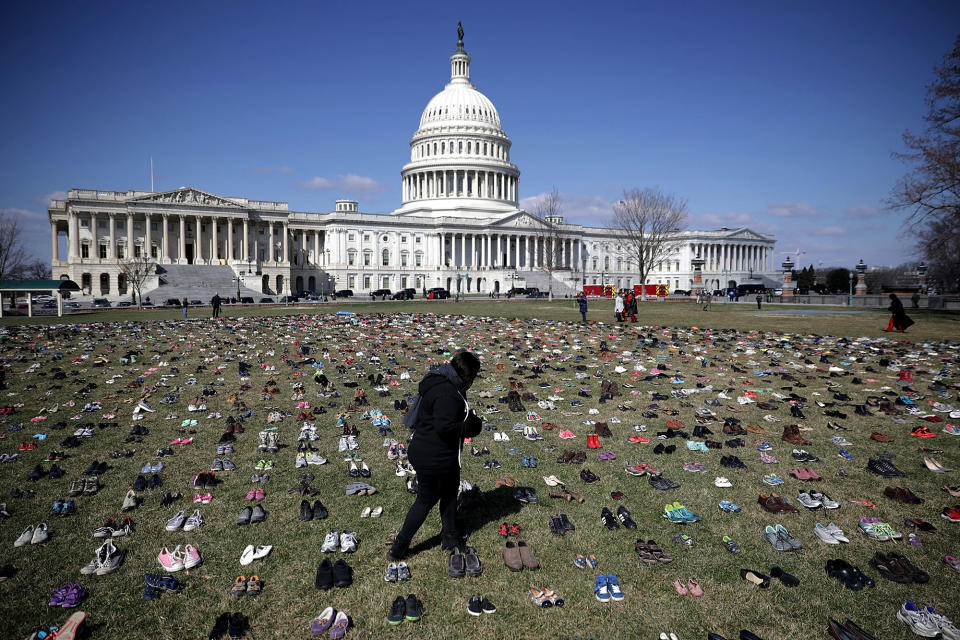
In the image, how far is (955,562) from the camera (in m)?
5.24

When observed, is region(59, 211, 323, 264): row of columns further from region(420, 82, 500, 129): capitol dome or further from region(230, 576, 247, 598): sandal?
region(230, 576, 247, 598): sandal

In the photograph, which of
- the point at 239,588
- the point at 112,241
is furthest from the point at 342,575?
the point at 112,241

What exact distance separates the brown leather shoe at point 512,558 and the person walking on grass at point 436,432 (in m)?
0.58

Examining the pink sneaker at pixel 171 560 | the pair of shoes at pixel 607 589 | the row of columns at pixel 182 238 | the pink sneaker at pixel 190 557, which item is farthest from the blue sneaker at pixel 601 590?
the row of columns at pixel 182 238

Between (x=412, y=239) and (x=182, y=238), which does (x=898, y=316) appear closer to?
(x=412, y=239)

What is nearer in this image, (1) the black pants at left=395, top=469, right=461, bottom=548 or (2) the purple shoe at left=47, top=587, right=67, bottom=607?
(2) the purple shoe at left=47, top=587, right=67, bottom=607

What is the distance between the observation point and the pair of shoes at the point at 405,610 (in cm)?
454

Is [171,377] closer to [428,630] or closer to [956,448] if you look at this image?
[428,630]

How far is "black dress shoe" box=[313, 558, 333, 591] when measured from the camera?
16.4 feet

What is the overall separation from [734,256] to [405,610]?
153 metres

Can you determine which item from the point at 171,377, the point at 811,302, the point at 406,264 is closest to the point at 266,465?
the point at 171,377

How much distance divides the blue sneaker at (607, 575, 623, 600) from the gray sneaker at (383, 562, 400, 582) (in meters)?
2.05

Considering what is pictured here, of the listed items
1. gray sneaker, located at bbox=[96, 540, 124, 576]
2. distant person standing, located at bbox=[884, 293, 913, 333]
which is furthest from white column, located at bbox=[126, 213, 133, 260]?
distant person standing, located at bbox=[884, 293, 913, 333]

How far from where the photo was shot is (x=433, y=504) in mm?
5508
